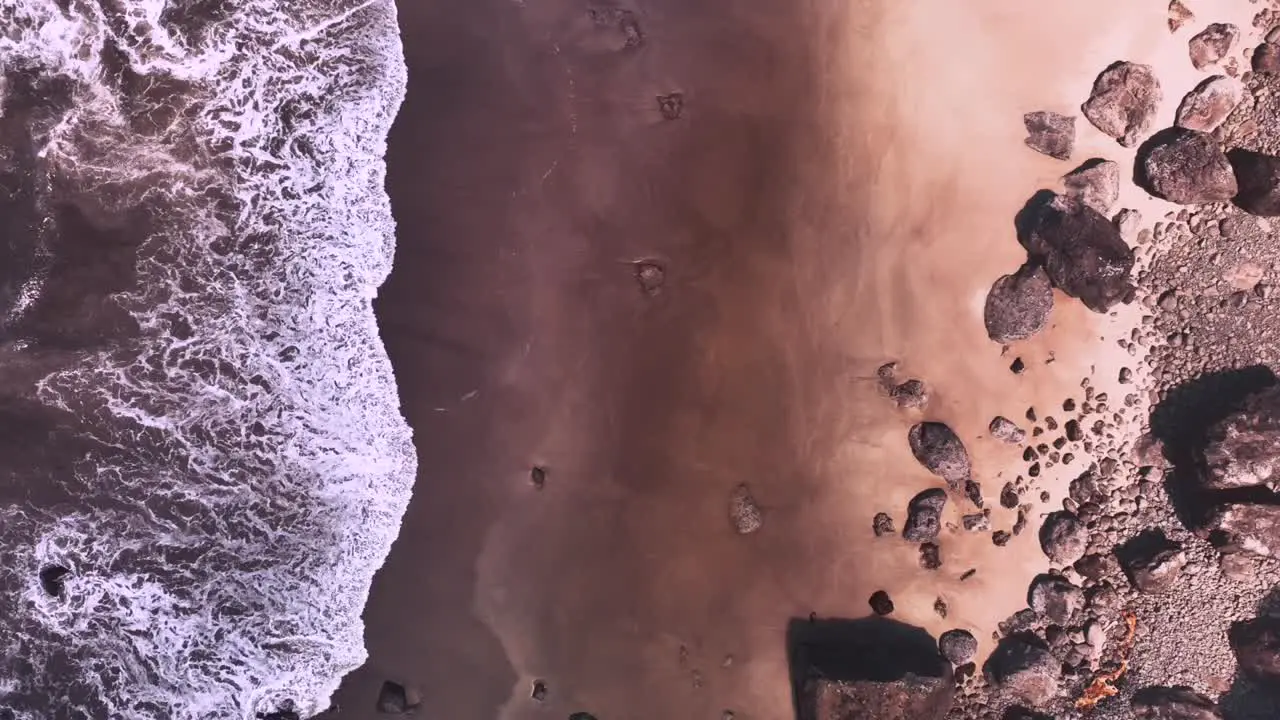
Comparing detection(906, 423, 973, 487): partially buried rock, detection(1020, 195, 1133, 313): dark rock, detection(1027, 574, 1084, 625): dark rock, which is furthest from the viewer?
detection(1027, 574, 1084, 625): dark rock

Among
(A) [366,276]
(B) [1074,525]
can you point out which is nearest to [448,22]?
(A) [366,276]

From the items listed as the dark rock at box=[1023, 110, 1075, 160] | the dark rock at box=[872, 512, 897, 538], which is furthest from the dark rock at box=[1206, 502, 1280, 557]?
the dark rock at box=[1023, 110, 1075, 160]

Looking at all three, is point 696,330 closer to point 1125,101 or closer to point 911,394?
point 911,394

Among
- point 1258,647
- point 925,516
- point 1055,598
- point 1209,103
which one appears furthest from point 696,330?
point 1258,647

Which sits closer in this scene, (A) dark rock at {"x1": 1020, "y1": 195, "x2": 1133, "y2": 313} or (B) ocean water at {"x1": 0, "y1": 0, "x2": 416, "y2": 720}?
(A) dark rock at {"x1": 1020, "y1": 195, "x2": 1133, "y2": 313}

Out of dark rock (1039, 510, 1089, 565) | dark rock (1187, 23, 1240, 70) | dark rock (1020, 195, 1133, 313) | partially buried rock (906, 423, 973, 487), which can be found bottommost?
dark rock (1039, 510, 1089, 565)

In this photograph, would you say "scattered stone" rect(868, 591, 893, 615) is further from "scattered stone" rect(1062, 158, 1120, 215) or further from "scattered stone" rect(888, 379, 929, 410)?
"scattered stone" rect(1062, 158, 1120, 215)

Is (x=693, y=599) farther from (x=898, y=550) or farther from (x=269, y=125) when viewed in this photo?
(x=269, y=125)

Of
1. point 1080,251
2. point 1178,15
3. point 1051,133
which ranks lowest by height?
point 1080,251
